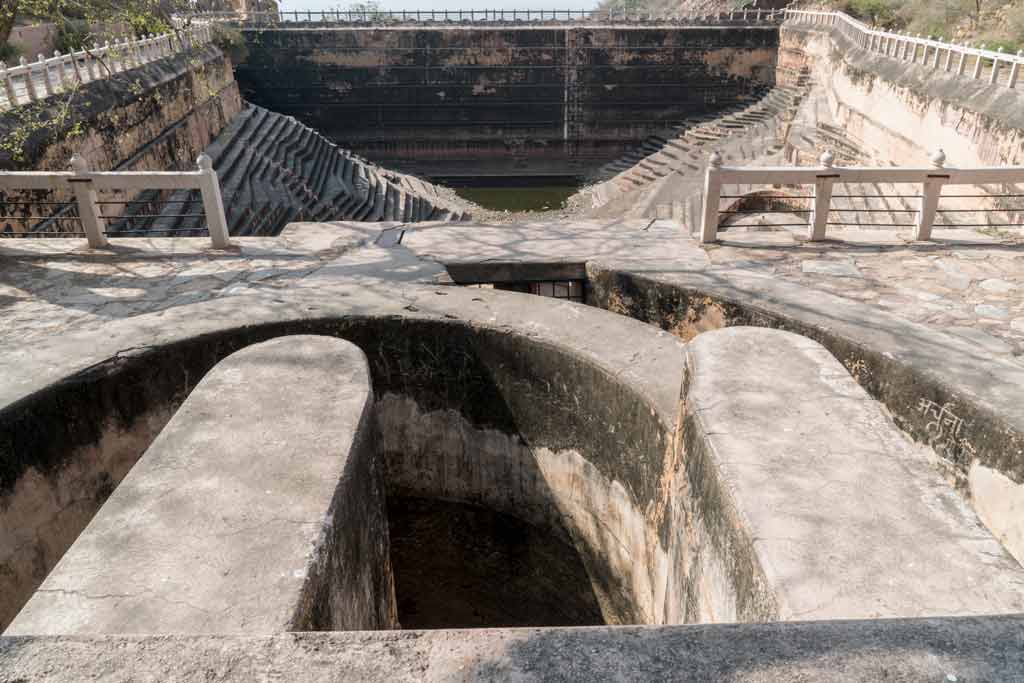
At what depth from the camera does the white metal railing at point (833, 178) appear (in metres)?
6.49

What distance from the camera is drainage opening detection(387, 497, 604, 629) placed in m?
4.78

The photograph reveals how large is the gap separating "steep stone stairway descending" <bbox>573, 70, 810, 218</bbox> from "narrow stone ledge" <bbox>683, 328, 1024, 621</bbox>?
54.1 feet

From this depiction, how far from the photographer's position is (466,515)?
5047 mm

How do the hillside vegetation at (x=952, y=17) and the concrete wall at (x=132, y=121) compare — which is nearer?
the concrete wall at (x=132, y=121)

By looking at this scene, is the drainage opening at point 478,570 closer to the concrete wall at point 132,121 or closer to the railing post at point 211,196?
the railing post at point 211,196

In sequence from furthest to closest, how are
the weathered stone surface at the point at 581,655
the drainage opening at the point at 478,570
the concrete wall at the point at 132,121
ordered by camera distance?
the concrete wall at the point at 132,121 < the drainage opening at the point at 478,570 < the weathered stone surface at the point at 581,655

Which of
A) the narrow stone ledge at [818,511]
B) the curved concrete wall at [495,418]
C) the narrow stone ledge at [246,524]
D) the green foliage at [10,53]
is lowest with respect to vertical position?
the curved concrete wall at [495,418]

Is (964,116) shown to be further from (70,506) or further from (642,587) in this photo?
(70,506)

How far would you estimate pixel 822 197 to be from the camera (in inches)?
260

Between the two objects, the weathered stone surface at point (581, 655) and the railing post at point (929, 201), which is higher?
the weathered stone surface at point (581, 655)

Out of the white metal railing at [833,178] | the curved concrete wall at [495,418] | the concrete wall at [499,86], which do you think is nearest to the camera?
the curved concrete wall at [495,418]

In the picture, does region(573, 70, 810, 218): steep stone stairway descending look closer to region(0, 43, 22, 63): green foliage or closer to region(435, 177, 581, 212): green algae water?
region(435, 177, 581, 212): green algae water

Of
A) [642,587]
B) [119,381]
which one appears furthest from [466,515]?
[119,381]

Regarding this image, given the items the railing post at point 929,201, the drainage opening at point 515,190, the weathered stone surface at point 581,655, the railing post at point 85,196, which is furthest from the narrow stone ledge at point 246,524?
the drainage opening at point 515,190
